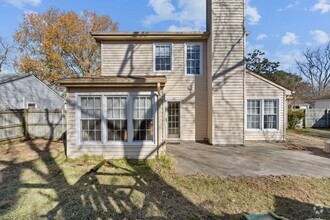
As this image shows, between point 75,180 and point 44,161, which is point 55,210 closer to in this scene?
point 75,180

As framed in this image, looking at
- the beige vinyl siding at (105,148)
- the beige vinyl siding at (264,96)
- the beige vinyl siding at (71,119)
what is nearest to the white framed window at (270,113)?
the beige vinyl siding at (264,96)

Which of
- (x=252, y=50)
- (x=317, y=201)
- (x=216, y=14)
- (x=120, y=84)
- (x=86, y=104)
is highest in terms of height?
(x=252, y=50)

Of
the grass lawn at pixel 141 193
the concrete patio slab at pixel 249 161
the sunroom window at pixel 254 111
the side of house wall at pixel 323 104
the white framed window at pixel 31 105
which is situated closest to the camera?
the grass lawn at pixel 141 193

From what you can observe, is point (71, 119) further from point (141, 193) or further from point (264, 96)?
point (264, 96)

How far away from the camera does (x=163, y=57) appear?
10.4 metres

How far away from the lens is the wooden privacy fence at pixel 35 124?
967 cm

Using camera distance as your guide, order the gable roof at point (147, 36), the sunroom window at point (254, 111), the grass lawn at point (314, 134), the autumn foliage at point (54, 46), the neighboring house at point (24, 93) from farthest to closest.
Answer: the autumn foliage at point (54, 46) → the neighboring house at point (24, 93) → the grass lawn at point (314, 134) → the sunroom window at point (254, 111) → the gable roof at point (147, 36)

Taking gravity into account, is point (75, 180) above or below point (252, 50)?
below

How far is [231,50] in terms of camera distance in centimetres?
935

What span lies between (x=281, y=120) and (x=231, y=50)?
4720 mm

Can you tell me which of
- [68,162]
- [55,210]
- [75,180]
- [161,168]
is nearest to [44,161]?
[68,162]

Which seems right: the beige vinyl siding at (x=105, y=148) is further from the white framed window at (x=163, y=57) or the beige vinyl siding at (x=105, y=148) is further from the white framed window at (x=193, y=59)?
the white framed window at (x=193, y=59)

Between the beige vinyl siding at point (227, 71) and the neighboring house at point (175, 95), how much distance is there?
0.15 feet

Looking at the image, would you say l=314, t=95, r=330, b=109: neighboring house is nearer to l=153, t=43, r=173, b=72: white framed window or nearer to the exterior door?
the exterior door
